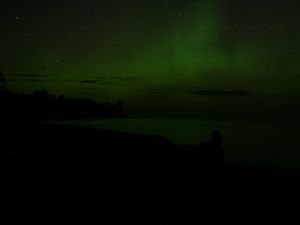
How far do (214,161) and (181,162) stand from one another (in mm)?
3255

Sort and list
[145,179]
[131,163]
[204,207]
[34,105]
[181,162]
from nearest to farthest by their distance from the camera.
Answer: [204,207] < [145,179] < [131,163] < [181,162] < [34,105]

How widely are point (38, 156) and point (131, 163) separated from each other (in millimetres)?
2438

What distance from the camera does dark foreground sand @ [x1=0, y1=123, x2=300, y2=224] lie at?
7.61 metres

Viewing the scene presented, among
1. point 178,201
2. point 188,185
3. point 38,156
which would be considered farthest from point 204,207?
point 38,156

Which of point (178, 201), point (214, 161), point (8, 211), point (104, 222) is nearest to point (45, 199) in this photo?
point (8, 211)

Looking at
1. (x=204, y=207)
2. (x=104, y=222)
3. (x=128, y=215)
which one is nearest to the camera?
(x=104, y=222)

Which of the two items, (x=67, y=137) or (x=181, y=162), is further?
(x=67, y=137)

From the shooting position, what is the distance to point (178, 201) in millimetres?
8836

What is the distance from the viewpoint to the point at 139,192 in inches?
359

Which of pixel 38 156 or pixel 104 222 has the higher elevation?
pixel 38 156

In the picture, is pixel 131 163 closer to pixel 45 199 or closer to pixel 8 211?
pixel 45 199

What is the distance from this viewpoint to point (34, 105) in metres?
83.6

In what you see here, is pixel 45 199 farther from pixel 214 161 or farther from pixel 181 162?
pixel 214 161

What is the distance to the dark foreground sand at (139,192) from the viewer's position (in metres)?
7.61
